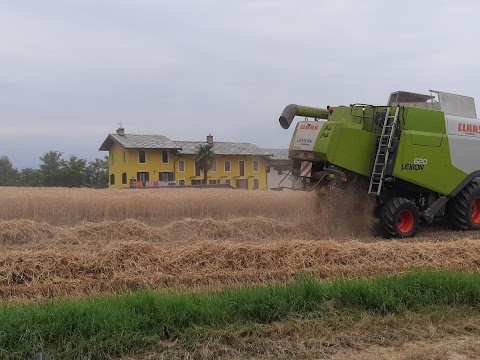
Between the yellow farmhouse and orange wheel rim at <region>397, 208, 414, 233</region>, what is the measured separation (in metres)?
34.0

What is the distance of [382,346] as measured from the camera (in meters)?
5.05

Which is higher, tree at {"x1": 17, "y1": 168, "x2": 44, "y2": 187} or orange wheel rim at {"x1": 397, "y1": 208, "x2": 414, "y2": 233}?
tree at {"x1": 17, "y1": 168, "x2": 44, "y2": 187}

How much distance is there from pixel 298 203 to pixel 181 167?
33.8 meters

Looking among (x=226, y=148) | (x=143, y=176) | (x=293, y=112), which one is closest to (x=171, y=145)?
(x=143, y=176)

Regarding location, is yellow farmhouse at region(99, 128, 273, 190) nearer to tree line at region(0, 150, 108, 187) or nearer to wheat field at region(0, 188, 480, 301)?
tree line at region(0, 150, 108, 187)

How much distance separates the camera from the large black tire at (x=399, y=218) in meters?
11.3

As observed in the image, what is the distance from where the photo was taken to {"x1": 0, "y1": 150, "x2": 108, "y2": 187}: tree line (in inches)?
1969

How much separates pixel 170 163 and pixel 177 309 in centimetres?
4405

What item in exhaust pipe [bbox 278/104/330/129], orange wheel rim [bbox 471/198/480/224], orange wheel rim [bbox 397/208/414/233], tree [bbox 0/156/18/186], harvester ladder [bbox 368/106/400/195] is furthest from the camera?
tree [bbox 0/156/18/186]

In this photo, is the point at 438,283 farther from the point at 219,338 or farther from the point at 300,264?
the point at 219,338

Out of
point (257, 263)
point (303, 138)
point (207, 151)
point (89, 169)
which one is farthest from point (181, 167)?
point (257, 263)

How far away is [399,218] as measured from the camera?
1163 centimetres

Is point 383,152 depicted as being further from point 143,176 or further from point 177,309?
point 143,176

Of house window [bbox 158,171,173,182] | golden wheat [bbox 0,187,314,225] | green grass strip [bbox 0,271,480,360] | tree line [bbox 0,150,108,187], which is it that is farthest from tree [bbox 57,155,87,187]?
green grass strip [bbox 0,271,480,360]
